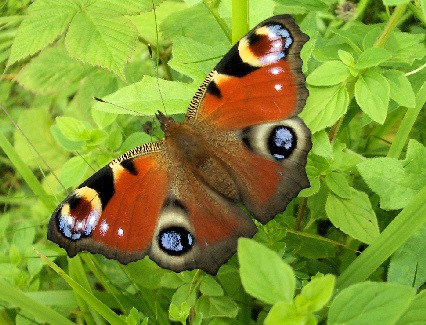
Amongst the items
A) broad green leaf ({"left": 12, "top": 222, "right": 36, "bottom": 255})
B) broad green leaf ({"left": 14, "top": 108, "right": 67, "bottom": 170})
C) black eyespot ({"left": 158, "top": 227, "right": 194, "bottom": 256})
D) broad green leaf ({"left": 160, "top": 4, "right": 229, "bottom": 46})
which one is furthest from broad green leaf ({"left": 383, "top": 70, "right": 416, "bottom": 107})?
broad green leaf ({"left": 14, "top": 108, "right": 67, "bottom": 170})

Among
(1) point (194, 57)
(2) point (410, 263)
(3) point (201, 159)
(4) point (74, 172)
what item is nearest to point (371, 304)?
(2) point (410, 263)

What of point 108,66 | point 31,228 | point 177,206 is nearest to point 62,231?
point 177,206

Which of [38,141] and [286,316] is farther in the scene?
[38,141]

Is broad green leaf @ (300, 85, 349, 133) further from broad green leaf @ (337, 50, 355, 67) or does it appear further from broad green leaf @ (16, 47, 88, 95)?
broad green leaf @ (16, 47, 88, 95)

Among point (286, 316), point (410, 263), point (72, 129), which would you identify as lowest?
point (72, 129)

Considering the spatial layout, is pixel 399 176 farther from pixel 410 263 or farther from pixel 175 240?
pixel 175 240

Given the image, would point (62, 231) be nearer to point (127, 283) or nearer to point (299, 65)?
point (127, 283)
